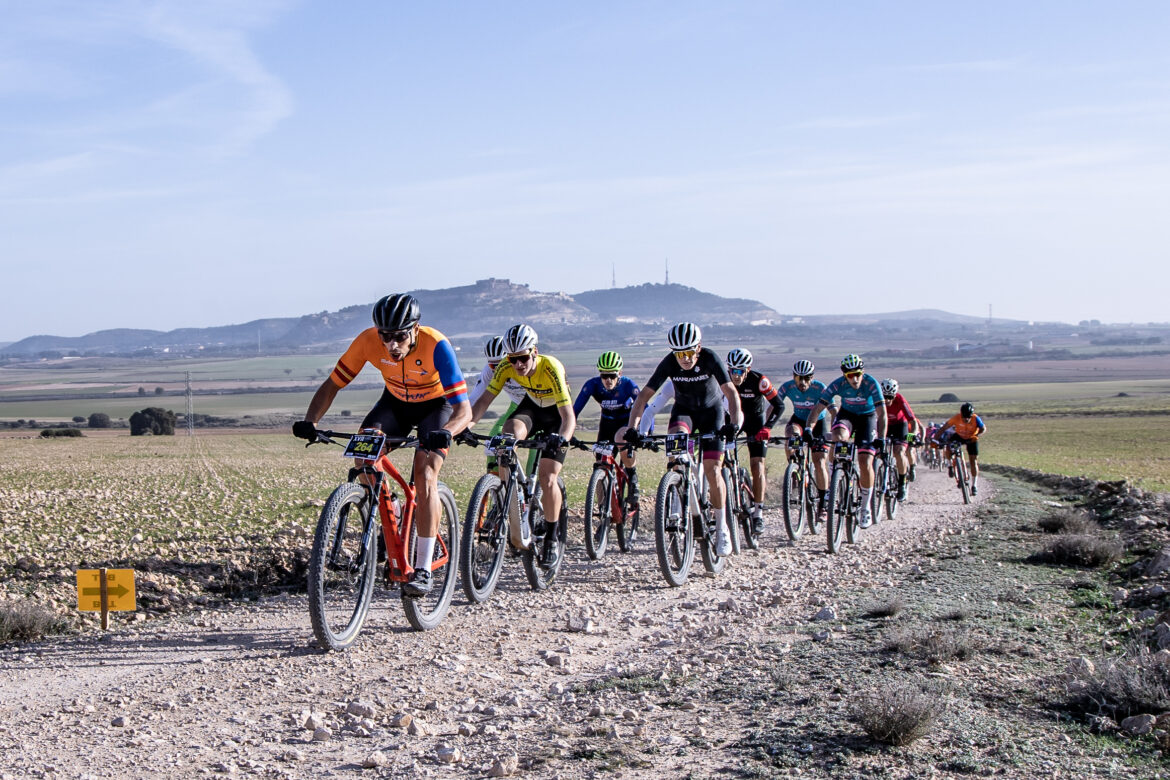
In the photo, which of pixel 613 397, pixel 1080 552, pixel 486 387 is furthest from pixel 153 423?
pixel 1080 552

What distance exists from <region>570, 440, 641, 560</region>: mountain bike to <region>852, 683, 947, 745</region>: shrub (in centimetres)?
587

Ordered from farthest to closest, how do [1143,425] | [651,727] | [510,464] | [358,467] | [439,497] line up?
[1143,425] → [510,464] → [439,497] → [358,467] → [651,727]

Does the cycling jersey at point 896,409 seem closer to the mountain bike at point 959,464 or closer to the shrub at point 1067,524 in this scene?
the mountain bike at point 959,464

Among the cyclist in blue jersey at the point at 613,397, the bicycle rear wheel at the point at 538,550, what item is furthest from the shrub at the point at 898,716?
the cyclist in blue jersey at the point at 613,397

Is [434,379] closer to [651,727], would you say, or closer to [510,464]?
[510,464]

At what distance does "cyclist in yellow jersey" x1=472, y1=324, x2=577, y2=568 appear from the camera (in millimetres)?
9898

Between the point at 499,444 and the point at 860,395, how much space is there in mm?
8026

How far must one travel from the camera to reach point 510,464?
9633 millimetres

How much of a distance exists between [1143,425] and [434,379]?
85778mm

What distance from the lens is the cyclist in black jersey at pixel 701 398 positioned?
11438 mm

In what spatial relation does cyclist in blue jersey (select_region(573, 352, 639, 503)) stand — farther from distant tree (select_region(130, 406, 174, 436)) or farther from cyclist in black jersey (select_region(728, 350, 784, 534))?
distant tree (select_region(130, 406, 174, 436))

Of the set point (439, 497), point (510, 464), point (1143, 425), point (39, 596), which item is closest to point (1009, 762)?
point (439, 497)

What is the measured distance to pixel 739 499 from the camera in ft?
46.0

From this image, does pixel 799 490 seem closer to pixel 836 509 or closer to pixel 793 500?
pixel 793 500
